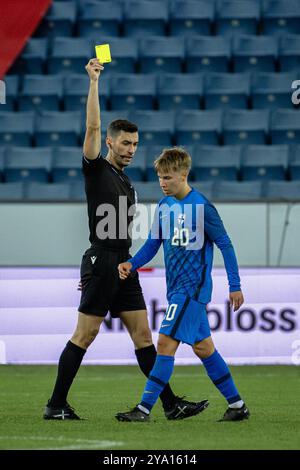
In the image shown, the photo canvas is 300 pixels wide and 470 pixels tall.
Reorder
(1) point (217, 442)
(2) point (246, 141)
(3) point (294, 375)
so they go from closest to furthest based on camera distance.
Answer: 1. (1) point (217, 442)
2. (3) point (294, 375)
3. (2) point (246, 141)

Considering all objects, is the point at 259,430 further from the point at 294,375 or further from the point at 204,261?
the point at 294,375

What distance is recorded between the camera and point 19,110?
55.9 ft

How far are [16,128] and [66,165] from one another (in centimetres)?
134

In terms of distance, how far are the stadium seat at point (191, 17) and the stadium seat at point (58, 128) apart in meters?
2.55

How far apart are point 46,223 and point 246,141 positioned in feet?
14.3

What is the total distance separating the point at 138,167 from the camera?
15.2 meters

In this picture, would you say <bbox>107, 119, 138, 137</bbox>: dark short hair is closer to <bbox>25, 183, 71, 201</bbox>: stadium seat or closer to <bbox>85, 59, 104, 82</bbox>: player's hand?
<bbox>85, 59, 104, 82</bbox>: player's hand

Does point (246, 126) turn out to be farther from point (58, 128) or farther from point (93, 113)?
point (93, 113)

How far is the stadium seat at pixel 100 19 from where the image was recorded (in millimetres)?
18000

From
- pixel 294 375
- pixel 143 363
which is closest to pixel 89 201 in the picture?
pixel 143 363

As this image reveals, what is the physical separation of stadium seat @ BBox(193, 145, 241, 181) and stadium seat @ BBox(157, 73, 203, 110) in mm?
1437

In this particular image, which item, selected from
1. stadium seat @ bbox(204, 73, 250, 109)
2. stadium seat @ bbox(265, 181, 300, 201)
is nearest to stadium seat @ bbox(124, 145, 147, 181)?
stadium seat @ bbox(265, 181, 300, 201)

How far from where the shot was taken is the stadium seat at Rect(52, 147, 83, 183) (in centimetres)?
1551

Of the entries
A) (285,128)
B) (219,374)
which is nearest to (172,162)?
(219,374)
